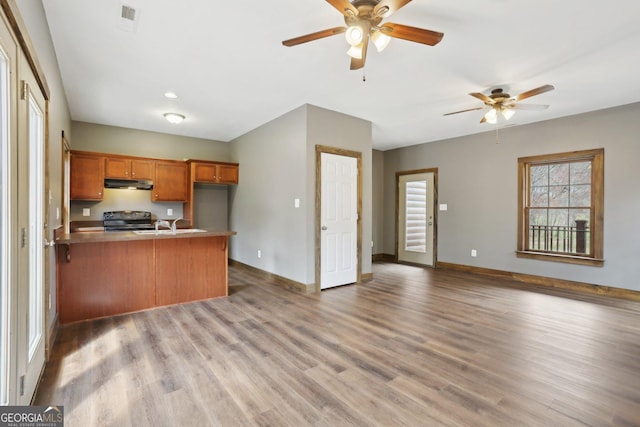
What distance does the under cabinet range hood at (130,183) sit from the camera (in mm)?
5246

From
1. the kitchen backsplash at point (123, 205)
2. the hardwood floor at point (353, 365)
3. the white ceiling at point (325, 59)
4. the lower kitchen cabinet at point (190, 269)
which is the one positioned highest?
the white ceiling at point (325, 59)

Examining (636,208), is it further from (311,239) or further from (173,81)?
(173,81)

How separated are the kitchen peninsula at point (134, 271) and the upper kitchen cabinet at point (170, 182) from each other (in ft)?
7.14

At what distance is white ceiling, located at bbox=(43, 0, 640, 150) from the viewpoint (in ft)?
7.64

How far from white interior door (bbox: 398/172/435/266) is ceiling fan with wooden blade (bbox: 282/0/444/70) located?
185 inches

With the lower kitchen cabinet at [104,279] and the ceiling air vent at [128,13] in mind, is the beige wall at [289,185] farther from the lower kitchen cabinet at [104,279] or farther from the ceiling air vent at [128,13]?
the ceiling air vent at [128,13]

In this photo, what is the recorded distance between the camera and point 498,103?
3742 millimetres

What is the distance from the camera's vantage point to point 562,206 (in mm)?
4895

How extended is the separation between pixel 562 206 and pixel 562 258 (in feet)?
2.74

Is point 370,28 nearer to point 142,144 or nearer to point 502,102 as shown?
point 502,102

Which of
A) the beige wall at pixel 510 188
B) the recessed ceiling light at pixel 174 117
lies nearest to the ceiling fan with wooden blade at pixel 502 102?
the beige wall at pixel 510 188

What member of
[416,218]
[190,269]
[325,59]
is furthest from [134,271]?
[416,218]

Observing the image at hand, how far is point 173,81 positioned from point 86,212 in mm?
3320

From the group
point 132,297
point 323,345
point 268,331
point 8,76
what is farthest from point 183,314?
point 8,76
